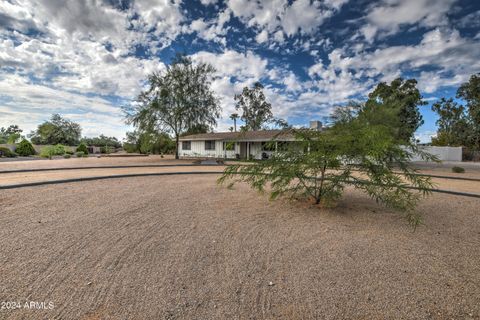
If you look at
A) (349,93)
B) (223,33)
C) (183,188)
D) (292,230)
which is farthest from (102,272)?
(349,93)

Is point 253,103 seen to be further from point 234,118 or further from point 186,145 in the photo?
point 186,145

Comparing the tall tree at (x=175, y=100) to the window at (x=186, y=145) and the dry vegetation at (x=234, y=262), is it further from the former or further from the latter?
the dry vegetation at (x=234, y=262)

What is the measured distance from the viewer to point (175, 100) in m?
21.4

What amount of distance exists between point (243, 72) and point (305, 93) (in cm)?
762

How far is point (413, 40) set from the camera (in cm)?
1344

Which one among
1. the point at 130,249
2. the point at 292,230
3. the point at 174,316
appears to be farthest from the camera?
the point at 292,230

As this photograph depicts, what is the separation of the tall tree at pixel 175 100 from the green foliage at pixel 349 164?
18.1 meters

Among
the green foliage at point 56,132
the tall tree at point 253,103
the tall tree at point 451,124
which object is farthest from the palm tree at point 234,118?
the green foliage at point 56,132

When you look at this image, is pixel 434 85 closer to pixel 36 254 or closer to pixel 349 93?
pixel 349 93

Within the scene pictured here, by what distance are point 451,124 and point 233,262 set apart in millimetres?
50390

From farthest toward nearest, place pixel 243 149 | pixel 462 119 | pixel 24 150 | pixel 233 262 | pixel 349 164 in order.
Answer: pixel 462 119
pixel 243 149
pixel 24 150
pixel 349 164
pixel 233 262

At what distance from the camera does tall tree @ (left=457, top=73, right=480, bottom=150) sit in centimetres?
2688

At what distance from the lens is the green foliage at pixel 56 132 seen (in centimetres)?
4894

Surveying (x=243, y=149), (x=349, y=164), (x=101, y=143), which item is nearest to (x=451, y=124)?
(x=243, y=149)
